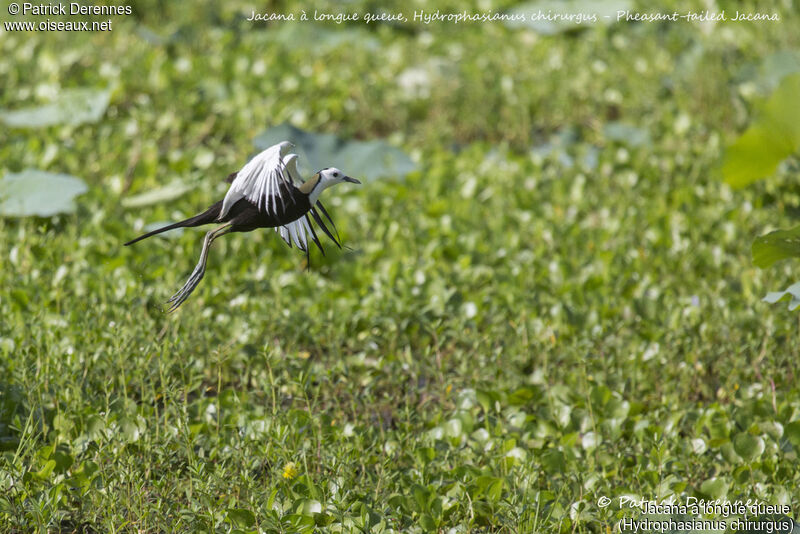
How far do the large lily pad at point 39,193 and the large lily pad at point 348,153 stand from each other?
848 mm

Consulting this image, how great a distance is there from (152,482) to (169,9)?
459 cm

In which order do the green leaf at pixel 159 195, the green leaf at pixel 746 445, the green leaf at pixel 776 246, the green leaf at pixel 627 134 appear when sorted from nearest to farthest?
the green leaf at pixel 746 445 < the green leaf at pixel 776 246 < the green leaf at pixel 159 195 < the green leaf at pixel 627 134

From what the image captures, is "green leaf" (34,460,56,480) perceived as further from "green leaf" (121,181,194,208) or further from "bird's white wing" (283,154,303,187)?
"green leaf" (121,181,194,208)

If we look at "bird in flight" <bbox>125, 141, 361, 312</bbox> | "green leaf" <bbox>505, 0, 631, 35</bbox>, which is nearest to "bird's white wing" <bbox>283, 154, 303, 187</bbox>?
"bird in flight" <bbox>125, 141, 361, 312</bbox>

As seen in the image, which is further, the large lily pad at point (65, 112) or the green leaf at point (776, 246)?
the large lily pad at point (65, 112)

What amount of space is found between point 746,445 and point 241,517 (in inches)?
46.0

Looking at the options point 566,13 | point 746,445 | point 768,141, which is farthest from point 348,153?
point 566,13

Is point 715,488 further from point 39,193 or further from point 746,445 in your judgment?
point 39,193

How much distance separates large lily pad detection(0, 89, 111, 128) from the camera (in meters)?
4.25

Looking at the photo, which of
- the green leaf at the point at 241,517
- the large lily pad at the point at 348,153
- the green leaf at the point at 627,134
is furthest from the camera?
the green leaf at the point at 627,134

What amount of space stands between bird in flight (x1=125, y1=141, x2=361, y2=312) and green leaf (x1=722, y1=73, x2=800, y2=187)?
93.1 inches

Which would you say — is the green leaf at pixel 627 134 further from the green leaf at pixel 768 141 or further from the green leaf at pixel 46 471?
the green leaf at pixel 46 471

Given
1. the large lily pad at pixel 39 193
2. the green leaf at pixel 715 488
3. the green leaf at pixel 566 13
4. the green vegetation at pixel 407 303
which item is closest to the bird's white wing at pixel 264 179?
the green vegetation at pixel 407 303

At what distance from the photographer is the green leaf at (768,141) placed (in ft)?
11.2
